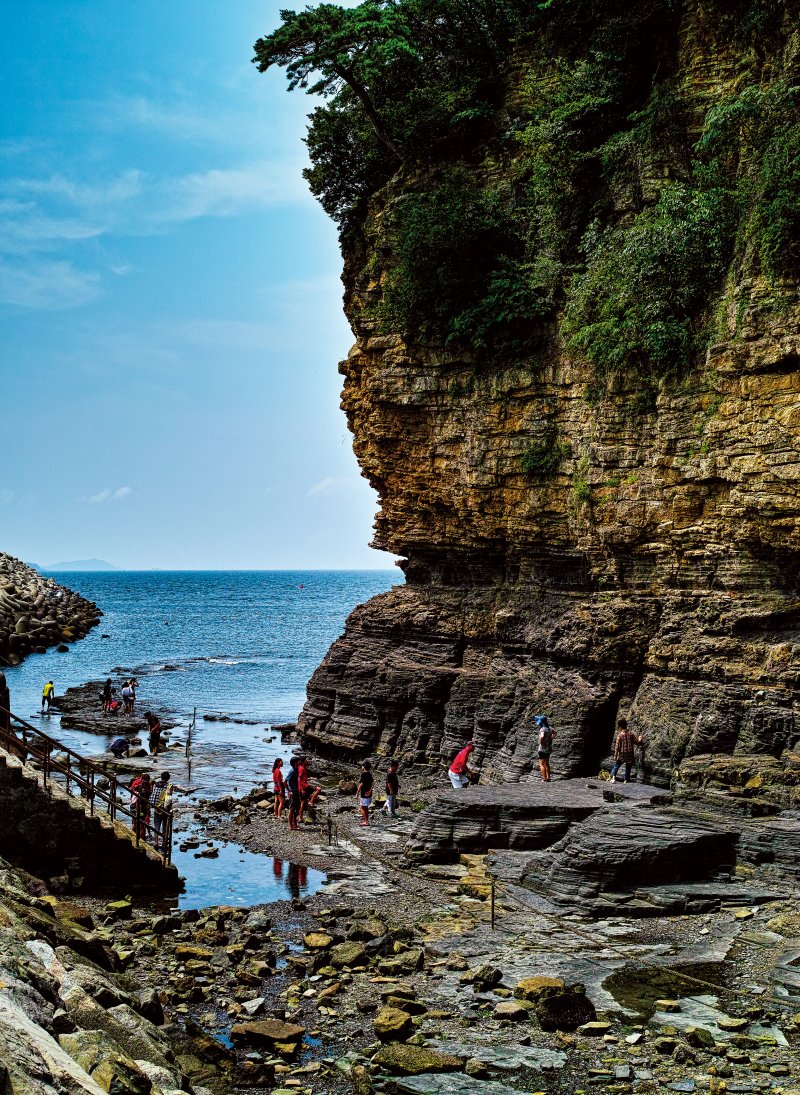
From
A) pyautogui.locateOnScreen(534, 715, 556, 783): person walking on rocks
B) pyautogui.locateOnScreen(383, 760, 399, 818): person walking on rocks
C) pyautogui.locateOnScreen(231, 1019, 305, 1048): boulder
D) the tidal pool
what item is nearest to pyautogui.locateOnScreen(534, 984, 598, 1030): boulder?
the tidal pool

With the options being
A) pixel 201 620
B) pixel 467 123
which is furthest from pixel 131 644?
pixel 467 123

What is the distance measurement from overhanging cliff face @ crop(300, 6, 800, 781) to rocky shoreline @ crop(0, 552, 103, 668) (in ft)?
142

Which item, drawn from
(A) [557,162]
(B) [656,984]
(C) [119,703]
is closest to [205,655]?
(C) [119,703]

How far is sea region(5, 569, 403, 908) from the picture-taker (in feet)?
70.4

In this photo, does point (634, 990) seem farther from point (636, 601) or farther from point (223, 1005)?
point (636, 601)

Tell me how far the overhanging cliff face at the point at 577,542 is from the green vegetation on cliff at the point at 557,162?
2.42ft

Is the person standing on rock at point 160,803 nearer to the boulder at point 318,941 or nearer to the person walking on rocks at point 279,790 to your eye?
the person walking on rocks at point 279,790

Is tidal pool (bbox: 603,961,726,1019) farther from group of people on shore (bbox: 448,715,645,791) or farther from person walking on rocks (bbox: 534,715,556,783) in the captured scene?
person walking on rocks (bbox: 534,715,556,783)

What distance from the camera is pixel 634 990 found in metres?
13.6

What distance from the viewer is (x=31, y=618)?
2990 inches

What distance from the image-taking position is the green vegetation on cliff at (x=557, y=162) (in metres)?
23.4

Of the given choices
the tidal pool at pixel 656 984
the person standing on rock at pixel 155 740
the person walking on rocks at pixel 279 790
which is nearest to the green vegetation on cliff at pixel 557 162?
the person walking on rocks at pixel 279 790

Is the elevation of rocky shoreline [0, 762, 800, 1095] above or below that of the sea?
above

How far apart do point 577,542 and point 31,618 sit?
197ft
